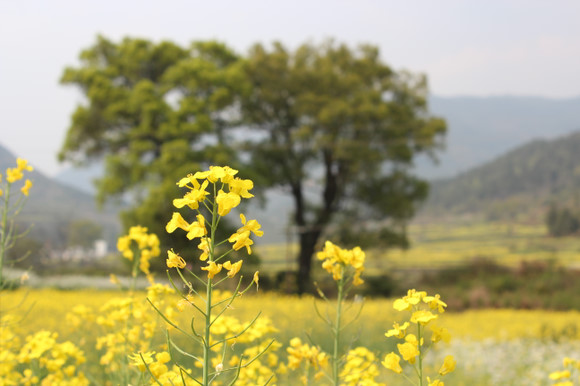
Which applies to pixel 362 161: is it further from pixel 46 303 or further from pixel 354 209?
pixel 46 303

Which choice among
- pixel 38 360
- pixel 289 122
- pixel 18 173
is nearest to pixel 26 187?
pixel 18 173

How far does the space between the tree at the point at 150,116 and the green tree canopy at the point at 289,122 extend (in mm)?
40

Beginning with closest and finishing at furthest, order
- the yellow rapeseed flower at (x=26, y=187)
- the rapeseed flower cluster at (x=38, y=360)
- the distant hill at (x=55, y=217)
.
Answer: the rapeseed flower cluster at (x=38, y=360)
the yellow rapeseed flower at (x=26, y=187)
the distant hill at (x=55, y=217)

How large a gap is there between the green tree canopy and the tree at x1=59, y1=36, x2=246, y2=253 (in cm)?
4

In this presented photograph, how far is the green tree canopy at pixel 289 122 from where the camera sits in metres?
17.1

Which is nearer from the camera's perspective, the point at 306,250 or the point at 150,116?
the point at 150,116

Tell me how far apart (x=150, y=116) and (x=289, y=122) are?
4655mm

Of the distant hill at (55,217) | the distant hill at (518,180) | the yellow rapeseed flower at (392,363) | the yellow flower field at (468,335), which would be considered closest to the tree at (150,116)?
the distant hill at (55,217)

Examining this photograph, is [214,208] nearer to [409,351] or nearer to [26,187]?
[409,351]

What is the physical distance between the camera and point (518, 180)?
43.9m

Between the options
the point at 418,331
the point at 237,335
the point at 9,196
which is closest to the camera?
the point at 237,335

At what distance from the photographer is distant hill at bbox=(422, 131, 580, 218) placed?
123 ft

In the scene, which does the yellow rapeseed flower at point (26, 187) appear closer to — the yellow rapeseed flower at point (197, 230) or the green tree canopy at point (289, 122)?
the yellow rapeseed flower at point (197, 230)

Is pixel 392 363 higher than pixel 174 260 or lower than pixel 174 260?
lower
